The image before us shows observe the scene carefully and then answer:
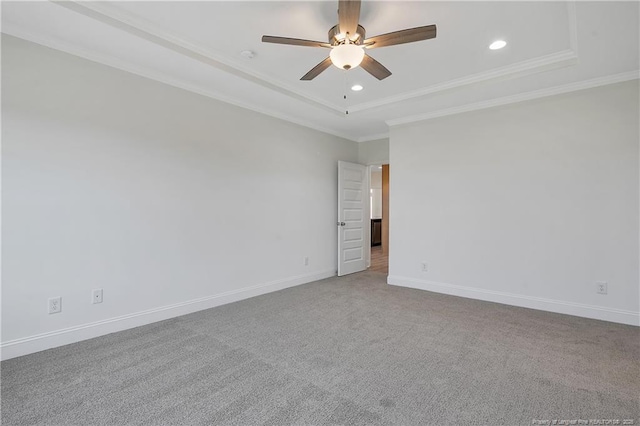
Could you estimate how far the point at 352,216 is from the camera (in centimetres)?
580

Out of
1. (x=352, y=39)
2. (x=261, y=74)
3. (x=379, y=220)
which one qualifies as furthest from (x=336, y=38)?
(x=379, y=220)

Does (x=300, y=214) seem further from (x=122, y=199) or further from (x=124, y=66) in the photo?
(x=124, y=66)

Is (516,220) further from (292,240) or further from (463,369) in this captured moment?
(292,240)

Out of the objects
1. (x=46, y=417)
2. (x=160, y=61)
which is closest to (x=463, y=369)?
(x=46, y=417)

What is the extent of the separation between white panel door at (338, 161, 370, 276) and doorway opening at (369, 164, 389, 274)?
471 mm

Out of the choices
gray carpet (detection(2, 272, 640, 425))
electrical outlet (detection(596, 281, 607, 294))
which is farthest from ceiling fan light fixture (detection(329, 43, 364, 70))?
electrical outlet (detection(596, 281, 607, 294))

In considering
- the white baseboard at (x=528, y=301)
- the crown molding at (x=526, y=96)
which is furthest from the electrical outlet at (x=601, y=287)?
the crown molding at (x=526, y=96)

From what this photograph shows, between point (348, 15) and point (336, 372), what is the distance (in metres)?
2.48

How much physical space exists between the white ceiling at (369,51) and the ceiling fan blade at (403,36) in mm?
319

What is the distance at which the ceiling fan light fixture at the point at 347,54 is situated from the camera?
2139 mm

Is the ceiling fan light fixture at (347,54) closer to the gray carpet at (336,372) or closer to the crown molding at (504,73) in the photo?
the crown molding at (504,73)

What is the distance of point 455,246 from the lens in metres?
4.38

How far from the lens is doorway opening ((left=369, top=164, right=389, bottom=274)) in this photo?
23.0 feet

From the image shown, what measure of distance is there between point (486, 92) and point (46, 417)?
490cm
